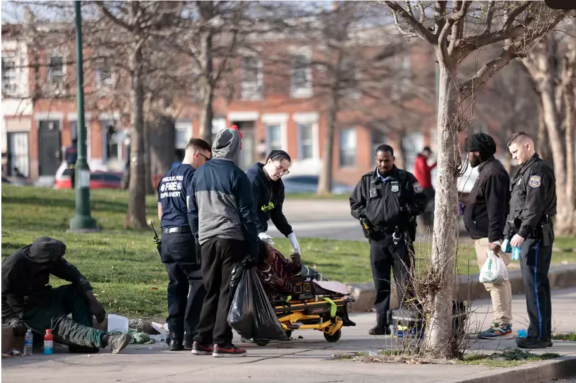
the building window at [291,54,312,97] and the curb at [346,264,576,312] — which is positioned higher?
the building window at [291,54,312,97]

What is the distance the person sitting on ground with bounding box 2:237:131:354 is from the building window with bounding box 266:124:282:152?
47.8m

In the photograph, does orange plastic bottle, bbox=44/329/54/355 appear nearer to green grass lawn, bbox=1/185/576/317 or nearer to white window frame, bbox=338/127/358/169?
green grass lawn, bbox=1/185/576/317

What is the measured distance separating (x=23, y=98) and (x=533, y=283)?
12592mm

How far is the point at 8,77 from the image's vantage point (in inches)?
874

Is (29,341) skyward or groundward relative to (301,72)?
groundward

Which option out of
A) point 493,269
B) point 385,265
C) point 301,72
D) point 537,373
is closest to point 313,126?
point 301,72

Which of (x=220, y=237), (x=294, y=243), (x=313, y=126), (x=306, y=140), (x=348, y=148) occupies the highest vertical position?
(x=313, y=126)

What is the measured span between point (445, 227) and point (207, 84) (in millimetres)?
15114

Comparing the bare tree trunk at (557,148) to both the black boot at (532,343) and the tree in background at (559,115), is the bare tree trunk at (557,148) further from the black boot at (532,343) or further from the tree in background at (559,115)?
the black boot at (532,343)

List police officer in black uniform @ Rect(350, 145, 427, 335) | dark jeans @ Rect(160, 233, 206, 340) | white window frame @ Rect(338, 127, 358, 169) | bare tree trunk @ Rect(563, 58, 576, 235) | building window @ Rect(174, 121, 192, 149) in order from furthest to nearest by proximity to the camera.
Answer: white window frame @ Rect(338, 127, 358, 169), building window @ Rect(174, 121, 192, 149), bare tree trunk @ Rect(563, 58, 576, 235), police officer in black uniform @ Rect(350, 145, 427, 335), dark jeans @ Rect(160, 233, 206, 340)

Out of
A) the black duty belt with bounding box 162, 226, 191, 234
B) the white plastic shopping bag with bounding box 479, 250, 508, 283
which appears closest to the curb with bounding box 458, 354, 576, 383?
the white plastic shopping bag with bounding box 479, 250, 508, 283

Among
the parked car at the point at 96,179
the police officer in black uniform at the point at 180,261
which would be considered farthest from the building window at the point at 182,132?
the police officer in black uniform at the point at 180,261

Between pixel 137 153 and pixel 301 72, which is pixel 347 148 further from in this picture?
pixel 137 153

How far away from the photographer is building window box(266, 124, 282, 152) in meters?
57.0
